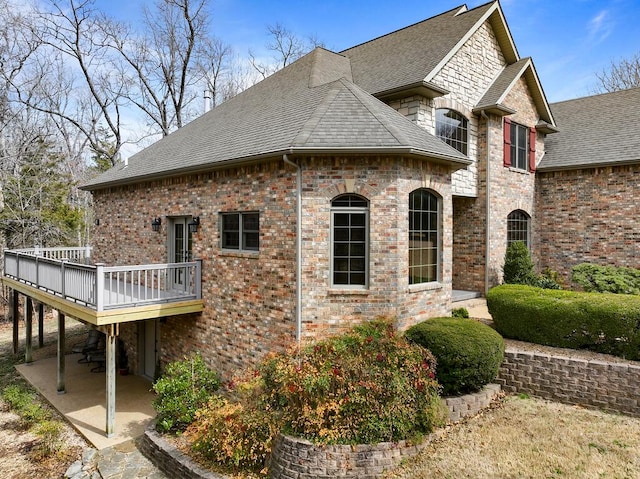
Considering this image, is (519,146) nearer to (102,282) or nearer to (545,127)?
(545,127)

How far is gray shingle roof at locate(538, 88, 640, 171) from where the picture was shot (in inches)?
524

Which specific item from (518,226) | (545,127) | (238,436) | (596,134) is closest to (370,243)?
(238,436)

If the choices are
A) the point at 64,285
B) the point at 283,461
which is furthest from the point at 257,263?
the point at 64,285

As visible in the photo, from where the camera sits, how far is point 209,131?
13.0m

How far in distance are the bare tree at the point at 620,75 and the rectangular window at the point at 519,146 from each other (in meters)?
17.7

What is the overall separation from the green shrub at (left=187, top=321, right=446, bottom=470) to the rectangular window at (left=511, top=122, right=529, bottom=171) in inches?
367

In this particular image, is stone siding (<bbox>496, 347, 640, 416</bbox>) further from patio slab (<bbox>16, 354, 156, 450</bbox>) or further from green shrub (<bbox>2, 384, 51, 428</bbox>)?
green shrub (<bbox>2, 384, 51, 428</bbox>)

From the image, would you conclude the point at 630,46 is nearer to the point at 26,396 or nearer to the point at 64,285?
the point at 64,285

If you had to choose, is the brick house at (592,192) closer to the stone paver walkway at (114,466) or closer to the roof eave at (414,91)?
the roof eave at (414,91)

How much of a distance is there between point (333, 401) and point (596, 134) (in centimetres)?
1400

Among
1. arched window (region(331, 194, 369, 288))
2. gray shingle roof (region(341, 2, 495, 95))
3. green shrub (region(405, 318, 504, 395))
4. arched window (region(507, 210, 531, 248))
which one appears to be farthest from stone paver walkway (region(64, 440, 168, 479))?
arched window (region(507, 210, 531, 248))

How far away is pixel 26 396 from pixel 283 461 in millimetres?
8575

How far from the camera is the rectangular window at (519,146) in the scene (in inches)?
551

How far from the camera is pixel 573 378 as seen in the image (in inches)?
304
